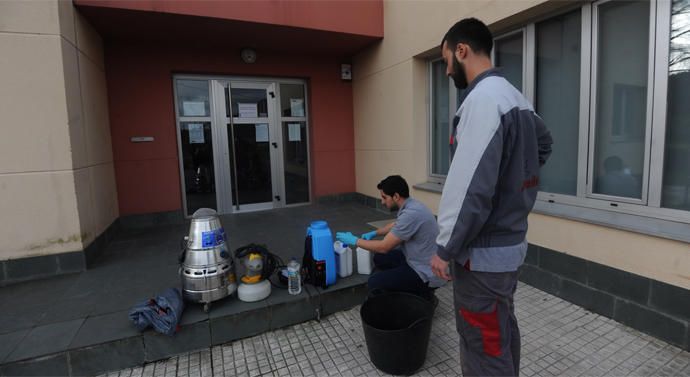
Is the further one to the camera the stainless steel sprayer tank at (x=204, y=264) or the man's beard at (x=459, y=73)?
the stainless steel sprayer tank at (x=204, y=264)

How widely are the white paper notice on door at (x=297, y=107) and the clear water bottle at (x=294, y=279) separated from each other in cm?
400

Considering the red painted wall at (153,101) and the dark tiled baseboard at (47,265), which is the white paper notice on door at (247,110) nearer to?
the red painted wall at (153,101)

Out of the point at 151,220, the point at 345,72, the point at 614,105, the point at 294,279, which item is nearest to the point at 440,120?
the point at 614,105

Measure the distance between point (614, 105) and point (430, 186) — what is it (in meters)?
2.29

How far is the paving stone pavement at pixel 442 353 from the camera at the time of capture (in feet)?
7.28

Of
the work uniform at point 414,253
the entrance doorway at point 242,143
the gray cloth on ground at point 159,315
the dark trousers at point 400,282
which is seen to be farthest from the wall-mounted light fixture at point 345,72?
the gray cloth on ground at point 159,315

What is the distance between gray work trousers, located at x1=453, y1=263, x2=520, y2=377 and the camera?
4.84 feet

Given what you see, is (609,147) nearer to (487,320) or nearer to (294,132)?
(487,320)

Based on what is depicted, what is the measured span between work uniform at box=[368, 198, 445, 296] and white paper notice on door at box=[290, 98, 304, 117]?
416 centimetres

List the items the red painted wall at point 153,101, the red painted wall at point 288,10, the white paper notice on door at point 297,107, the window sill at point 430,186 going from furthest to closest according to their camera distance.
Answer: the white paper notice on door at point 297,107 → the red painted wall at point 153,101 → the window sill at point 430,186 → the red painted wall at point 288,10

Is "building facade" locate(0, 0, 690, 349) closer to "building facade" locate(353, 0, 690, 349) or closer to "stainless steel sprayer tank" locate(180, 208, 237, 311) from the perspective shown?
"building facade" locate(353, 0, 690, 349)

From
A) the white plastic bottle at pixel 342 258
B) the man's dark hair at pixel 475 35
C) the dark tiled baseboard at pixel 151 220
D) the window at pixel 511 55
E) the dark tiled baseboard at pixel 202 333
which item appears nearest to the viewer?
the man's dark hair at pixel 475 35

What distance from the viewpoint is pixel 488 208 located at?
1.39m

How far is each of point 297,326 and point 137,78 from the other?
4519 millimetres
